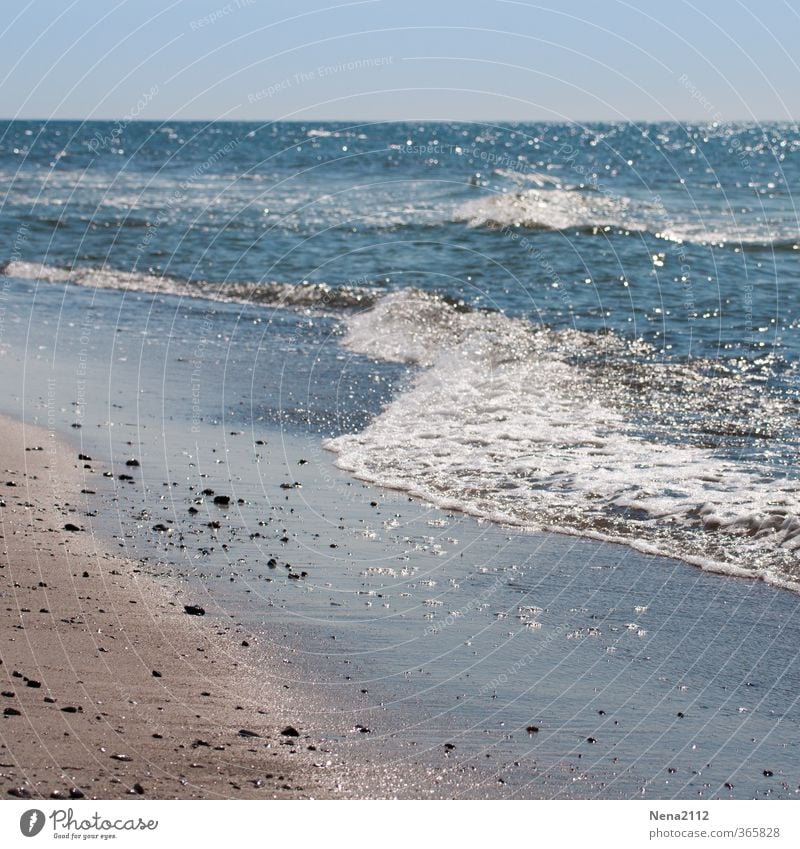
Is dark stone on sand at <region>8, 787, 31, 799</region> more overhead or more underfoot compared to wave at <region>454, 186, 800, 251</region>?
more underfoot

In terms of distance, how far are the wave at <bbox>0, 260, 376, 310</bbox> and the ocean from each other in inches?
3.9

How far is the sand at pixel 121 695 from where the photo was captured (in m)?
4.97

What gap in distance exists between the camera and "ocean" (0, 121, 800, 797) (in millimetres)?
6172

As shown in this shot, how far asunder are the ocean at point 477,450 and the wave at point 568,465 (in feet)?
0.14

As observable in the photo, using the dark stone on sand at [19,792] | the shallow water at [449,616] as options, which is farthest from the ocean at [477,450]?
the dark stone on sand at [19,792]

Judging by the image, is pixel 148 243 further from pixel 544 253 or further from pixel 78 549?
pixel 78 549

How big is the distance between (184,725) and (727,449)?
731 centimetres

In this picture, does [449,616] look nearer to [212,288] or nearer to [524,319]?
[524,319]

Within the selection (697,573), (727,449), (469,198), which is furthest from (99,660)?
(469,198)

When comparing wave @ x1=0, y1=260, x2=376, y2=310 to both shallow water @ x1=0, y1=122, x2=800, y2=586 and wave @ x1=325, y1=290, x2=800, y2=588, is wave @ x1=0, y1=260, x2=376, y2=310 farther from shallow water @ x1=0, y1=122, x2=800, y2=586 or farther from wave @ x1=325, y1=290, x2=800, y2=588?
wave @ x1=325, y1=290, x2=800, y2=588

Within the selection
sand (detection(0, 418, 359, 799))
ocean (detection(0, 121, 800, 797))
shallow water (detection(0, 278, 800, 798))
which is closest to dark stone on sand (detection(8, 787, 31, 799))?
sand (detection(0, 418, 359, 799))

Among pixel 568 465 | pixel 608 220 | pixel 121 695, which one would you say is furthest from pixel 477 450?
pixel 608 220

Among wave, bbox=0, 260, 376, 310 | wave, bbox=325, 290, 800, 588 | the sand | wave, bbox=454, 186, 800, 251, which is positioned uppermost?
wave, bbox=454, 186, 800, 251

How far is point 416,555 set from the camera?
8227 mm
